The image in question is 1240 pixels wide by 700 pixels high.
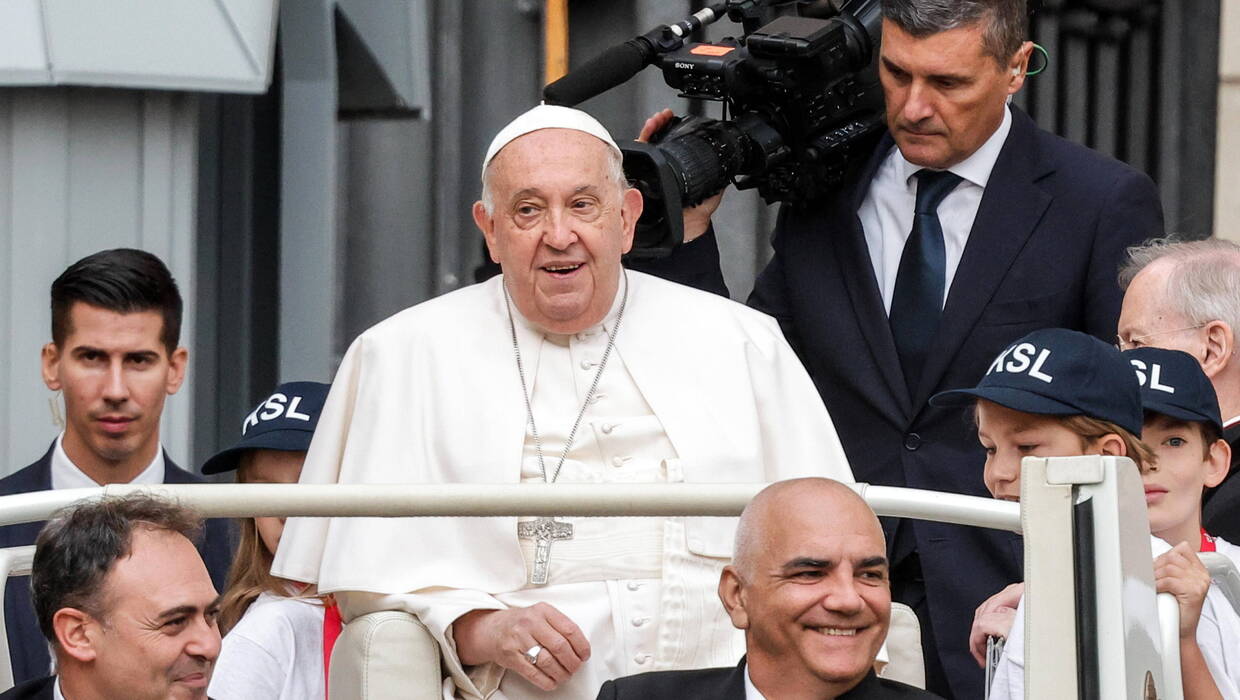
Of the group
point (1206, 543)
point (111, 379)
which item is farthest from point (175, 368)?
point (1206, 543)

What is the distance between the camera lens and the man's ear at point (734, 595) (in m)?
2.92

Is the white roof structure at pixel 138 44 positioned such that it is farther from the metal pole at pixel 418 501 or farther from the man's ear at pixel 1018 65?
the metal pole at pixel 418 501

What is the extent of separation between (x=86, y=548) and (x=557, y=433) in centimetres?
99

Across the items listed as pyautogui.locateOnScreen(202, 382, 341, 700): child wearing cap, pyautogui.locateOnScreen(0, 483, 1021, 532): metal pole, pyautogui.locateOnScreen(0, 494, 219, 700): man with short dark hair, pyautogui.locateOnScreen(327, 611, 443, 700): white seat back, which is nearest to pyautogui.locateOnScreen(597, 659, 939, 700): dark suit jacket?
pyautogui.locateOnScreen(0, 483, 1021, 532): metal pole

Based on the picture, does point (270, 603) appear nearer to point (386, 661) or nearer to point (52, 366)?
point (386, 661)

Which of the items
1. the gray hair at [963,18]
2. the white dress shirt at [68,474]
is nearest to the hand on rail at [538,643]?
the white dress shirt at [68,474]

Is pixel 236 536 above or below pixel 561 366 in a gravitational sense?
below

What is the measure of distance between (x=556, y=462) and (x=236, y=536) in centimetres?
103

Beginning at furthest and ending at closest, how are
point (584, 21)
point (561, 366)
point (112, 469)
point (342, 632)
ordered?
point (584, 21) < point (112, 469) < point (561, 366) < point (342, 632)

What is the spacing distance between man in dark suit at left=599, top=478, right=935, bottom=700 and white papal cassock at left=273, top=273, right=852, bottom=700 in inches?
24.1

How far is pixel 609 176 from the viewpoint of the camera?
3.61m

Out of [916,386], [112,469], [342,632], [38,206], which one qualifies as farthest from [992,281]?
[38,206]

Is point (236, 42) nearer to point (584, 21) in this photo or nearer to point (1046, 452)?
point (584, 21)

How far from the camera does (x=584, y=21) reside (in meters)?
6.22
